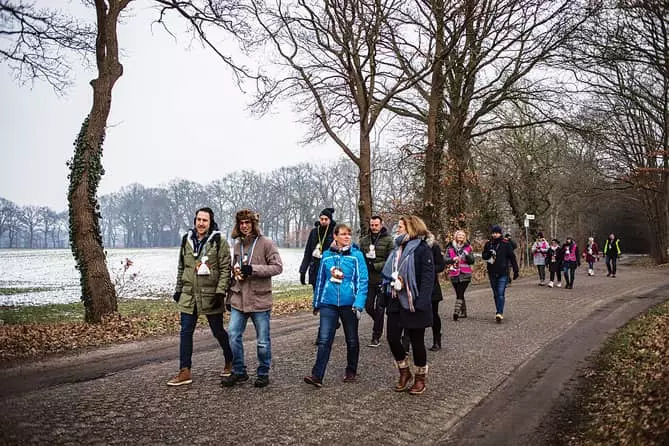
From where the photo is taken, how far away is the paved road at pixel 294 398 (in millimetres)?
4879

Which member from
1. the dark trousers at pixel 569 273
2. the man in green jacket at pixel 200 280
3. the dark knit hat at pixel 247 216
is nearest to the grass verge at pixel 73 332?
the man in green jacket at pixel 200 280

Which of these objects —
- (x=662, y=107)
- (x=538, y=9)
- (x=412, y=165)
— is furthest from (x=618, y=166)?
(x=538, y=9)

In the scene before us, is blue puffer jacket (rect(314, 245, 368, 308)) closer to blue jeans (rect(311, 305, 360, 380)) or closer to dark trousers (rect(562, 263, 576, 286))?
blue jeans (rect(311, 305, 360, 380))

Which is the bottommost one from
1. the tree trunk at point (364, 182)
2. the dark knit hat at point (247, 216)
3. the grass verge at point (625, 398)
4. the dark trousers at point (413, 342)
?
the grass verge at point (625, 398)

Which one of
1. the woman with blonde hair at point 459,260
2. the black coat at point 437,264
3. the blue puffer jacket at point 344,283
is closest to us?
the blue puffer jacket at point 344,283

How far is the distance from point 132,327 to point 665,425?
9.92 meters

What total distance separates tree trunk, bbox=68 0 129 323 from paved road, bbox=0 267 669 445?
324 cm

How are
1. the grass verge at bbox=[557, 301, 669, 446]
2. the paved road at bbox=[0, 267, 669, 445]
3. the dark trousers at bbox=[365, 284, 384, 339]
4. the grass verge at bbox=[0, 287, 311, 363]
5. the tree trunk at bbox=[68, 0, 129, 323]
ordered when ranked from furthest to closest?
the tree trunk at bbox=[68, 0, 129, 323] → the grass verge at bbox=[0, 287, 311, 363] → the dark trousers at bbox=[365, 284, 384, 339] → the paved road at bbox=[0, 267, 669, 445] → the grass verge at bbox=[557, 301, 669, 446]

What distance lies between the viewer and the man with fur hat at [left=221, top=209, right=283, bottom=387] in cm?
637

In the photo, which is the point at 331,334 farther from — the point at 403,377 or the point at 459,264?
the point at 459,264

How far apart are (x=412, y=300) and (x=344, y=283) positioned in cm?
84

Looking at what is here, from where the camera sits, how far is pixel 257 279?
644 centimetres

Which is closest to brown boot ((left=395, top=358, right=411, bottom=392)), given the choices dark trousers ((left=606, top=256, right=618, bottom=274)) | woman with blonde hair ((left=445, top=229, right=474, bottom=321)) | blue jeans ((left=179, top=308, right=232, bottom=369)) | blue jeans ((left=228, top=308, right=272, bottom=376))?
blue jeans ((left=228, top=308, right=272, bottom=376))

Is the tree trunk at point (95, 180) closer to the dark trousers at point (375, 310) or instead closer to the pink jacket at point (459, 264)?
the dark trousers at point (375, 310)
